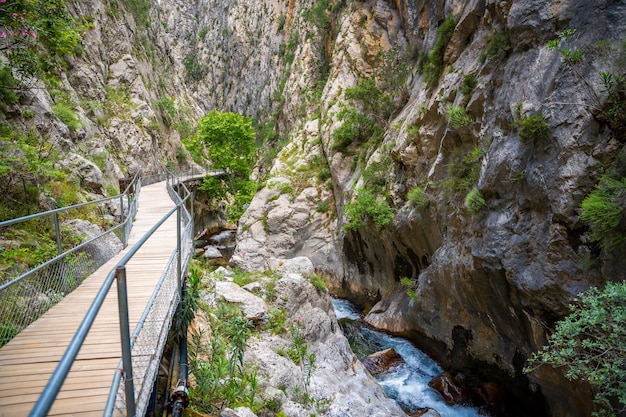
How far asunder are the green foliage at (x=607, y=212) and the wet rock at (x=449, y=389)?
5581mm

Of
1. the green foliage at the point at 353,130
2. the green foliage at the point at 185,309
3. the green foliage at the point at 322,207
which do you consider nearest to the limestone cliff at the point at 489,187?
the green foliage at the point at 353,130

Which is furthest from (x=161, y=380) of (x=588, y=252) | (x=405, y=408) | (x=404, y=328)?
(x=404, y=328)

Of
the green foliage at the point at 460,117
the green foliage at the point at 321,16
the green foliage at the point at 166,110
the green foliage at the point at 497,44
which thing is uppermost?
the green foliage at the point at 321,16

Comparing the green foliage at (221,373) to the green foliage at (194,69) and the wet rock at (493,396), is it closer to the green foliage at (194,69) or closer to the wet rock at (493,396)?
the wet rock at (493,396)

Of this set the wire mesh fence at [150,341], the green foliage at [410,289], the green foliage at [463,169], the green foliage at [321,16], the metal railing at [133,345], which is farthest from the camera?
the green foliage at [321,16]

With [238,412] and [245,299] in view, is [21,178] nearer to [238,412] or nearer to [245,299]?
[245,299]

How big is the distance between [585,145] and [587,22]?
250cm

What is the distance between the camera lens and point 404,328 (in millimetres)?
11812

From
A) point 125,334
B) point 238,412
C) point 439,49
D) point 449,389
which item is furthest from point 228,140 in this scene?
point 125,334

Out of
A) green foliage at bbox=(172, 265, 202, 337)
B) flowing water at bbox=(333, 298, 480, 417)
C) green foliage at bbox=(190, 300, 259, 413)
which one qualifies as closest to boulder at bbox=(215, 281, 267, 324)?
green foliage at bbox=(190, 300, 259, 413)

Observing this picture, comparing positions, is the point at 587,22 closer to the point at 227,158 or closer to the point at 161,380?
the point at 161,380

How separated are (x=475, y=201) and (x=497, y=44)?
13.6 feet

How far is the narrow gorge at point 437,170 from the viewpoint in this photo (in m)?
6.20

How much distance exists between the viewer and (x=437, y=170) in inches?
419
